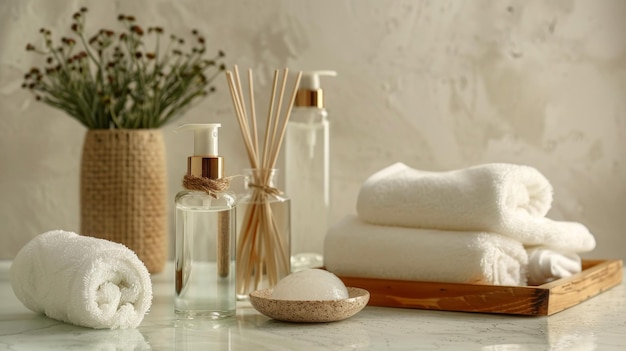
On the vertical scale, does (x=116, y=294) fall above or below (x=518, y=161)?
below

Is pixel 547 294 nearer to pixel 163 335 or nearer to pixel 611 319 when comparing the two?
pixel 611 319

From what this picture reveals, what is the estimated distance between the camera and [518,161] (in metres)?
1.59

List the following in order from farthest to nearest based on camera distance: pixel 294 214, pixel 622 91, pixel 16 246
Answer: pixel 16 246 → pixel 622 91 → pixel 294 214

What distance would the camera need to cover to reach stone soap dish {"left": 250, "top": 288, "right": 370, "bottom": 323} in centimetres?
104

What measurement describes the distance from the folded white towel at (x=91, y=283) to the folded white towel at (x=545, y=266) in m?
0.50

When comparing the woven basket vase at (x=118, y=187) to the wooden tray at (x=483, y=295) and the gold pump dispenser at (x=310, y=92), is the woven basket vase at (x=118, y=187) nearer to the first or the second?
the gold pump dispenser at (x=310, y=92)

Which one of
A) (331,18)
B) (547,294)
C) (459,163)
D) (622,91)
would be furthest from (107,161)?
(622,91)

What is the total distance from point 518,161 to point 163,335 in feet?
2.62

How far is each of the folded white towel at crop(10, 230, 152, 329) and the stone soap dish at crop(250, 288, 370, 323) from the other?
135 mm

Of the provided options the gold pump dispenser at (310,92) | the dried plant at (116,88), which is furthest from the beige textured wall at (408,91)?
the gold pump dispenser at (310,92)

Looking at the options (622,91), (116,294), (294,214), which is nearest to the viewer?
(116,294)

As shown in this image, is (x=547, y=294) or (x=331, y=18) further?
(x=331, y=18)

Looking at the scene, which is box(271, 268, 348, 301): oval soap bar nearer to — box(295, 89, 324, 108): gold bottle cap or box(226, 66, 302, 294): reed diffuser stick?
box(226, 66, 302, 294): reed diffuser stick

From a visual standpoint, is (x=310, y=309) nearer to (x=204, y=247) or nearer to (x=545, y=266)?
(x=204, y=247)
